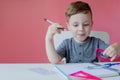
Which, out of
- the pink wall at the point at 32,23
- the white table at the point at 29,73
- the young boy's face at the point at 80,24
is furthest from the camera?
the pink wall at the point at 32,23

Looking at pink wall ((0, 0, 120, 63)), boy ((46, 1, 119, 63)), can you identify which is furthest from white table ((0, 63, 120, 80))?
pink wall ((0, 0, 120, 63))

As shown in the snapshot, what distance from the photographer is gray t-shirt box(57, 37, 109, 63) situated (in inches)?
44.2

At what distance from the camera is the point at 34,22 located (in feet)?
5.64

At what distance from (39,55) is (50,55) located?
745 mm

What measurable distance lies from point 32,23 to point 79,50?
66 cm

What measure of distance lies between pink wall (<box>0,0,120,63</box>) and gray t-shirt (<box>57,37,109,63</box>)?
56 centimetres

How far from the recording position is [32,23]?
172cm

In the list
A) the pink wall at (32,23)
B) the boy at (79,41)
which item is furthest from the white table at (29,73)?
the pink wall at (32,23)

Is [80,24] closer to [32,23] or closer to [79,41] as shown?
[79,41]

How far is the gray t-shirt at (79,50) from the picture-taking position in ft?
3.68

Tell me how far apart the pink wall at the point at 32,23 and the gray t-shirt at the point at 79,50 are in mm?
556

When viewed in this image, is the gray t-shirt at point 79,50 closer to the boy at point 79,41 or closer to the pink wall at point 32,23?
the boy at point 79,41

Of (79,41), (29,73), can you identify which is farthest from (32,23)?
(29,73)

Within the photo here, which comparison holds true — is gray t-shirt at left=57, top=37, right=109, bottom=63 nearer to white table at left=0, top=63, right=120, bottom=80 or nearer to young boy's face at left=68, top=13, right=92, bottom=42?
young boy's face at left=68, top=13, right=92, bottom=42
